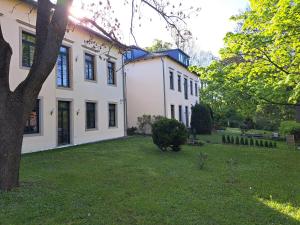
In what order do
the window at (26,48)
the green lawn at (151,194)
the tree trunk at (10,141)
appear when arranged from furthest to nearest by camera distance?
1. the window at (26,48)
2. the tree trunk at (10,141)
3. the green lawn at (151,194)

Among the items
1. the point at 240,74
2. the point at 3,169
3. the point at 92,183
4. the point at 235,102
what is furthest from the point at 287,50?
the point at 3,169

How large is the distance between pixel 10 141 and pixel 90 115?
1249 centimetres

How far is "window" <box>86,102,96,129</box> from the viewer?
18355 millimetres

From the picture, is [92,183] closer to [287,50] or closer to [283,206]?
[283,206]

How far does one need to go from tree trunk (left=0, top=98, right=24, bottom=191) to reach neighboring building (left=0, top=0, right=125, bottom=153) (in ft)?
14.0

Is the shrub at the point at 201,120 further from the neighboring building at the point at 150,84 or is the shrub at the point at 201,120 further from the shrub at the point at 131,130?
the shrub at the point at 131,130

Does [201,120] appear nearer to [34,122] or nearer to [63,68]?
[63,68]

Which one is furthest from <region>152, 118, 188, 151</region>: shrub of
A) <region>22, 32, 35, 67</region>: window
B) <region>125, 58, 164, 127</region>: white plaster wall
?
<region>125, 58, 164, 127</region>: white plaster wall

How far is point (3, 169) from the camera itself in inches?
243

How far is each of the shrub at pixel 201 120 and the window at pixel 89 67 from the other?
12327 mm

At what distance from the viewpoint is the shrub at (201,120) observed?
2778 cm

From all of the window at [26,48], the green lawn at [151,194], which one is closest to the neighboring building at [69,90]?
the window at [26,48]

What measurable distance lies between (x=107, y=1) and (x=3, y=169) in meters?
4.82

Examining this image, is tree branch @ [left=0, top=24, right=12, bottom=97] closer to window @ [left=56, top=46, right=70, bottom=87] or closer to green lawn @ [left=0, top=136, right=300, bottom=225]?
green lawn @ [left=0, top=136, right=300, bottom=225]
